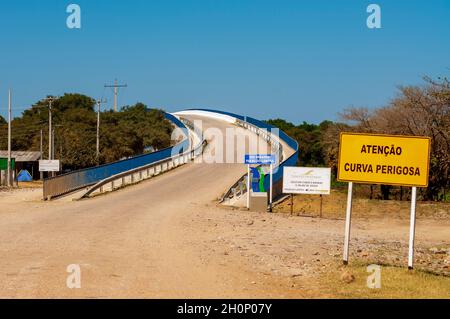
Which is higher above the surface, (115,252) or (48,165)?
(115,252)

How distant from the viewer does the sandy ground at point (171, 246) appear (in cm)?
1070

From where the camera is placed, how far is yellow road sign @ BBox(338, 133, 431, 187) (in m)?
12.8

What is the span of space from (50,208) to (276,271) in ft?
47.7

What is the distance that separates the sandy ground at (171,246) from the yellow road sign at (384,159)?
2.06 metres

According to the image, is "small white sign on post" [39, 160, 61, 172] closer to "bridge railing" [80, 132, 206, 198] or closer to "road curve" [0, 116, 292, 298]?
"bridge railing" [80, 132, 206, 198]

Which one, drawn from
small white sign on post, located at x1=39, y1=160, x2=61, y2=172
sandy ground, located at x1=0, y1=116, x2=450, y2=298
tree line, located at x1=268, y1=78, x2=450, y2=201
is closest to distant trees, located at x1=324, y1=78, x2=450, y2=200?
tree line, located at x1=268, y1=78, x2=450, y2=201

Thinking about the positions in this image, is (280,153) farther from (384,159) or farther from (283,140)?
(384,159)

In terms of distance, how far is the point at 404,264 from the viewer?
1429 centimetres

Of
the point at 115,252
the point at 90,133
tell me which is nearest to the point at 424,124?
the point at 115,252

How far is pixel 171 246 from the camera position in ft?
51.7

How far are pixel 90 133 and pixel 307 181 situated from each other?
54732 millimetres

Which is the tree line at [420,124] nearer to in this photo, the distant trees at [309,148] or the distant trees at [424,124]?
the distant trees at [424,124]

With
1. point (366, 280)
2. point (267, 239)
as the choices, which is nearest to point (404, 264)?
point (366, 280)
